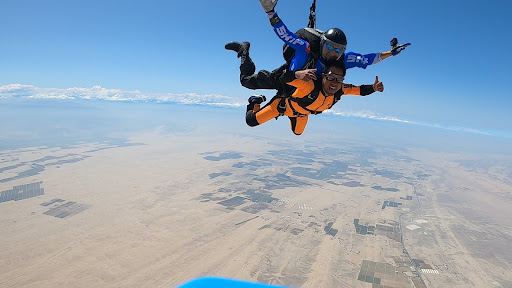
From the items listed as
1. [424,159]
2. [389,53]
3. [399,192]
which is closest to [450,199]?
[399,192]

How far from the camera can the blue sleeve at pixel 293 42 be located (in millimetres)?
3371

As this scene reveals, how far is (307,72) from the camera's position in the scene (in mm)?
3379

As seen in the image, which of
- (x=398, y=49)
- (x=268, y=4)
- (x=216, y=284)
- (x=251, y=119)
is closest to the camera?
(x=216, y=284)

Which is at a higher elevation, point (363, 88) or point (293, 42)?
point (293, 42)

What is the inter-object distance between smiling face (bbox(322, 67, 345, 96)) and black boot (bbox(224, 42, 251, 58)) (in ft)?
5.75

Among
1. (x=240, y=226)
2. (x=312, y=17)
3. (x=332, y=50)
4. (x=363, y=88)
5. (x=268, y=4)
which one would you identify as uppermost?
(x=312, y=17)

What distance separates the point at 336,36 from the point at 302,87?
2.53ft

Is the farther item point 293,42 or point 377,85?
point 377,85

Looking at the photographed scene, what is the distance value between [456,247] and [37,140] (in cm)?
20877

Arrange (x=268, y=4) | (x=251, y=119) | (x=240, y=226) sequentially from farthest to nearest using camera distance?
(x=240, y=226)
(x=251, y=119)
(x=268, y=4)

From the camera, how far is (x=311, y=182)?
98.6 metres

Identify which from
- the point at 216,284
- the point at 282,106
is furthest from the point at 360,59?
the point at 216,284

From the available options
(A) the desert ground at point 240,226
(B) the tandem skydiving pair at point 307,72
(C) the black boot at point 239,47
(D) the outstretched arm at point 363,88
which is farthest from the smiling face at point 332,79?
(A) the desert ground at point 240,226

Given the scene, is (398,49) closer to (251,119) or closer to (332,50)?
(332,50)
